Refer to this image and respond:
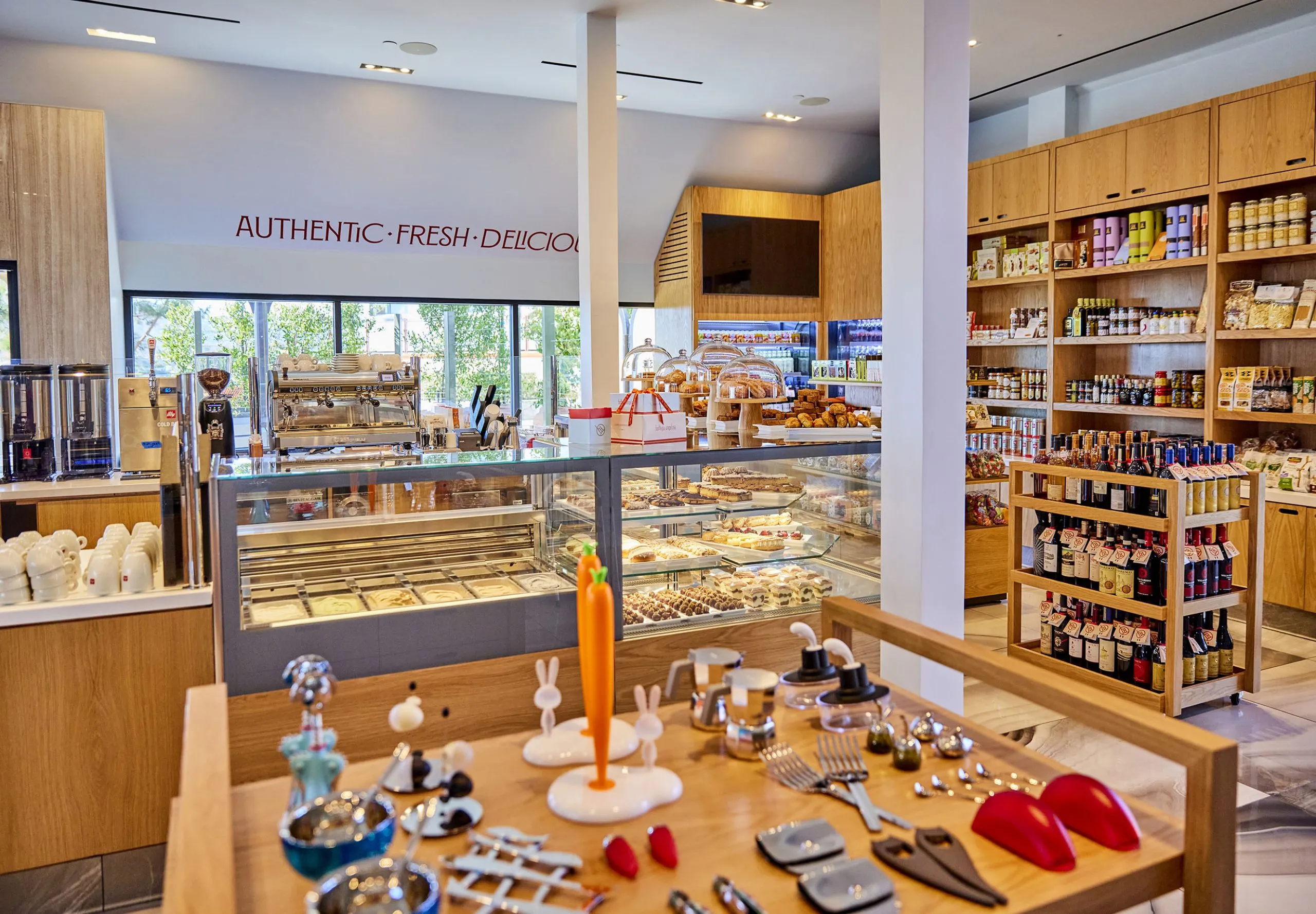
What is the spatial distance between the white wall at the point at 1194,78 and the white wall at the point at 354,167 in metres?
2.15

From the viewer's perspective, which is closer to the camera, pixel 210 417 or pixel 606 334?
pixel 210 417

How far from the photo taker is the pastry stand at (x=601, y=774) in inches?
54.2

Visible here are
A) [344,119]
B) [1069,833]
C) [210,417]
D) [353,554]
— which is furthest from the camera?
[344,119]

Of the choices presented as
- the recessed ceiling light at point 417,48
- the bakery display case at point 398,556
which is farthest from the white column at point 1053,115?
the bakery display case at point 398,556

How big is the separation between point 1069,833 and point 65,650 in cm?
255

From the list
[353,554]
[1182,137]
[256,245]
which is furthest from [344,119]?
[1182,137]

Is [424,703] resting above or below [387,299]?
below

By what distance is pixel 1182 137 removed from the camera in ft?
19.7

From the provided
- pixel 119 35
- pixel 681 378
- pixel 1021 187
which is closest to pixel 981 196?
pixel 1021 187

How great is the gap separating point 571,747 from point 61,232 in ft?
19.6

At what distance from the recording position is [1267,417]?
5547 mm

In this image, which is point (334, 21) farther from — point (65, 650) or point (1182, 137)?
point (1182, 137)

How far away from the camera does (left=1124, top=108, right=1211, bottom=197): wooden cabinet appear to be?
19.3 feet

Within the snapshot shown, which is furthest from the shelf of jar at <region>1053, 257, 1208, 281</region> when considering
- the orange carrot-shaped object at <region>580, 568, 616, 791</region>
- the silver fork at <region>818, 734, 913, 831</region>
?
the orange carrot-shaped object at <region>580, 568, 616, 791</region>
